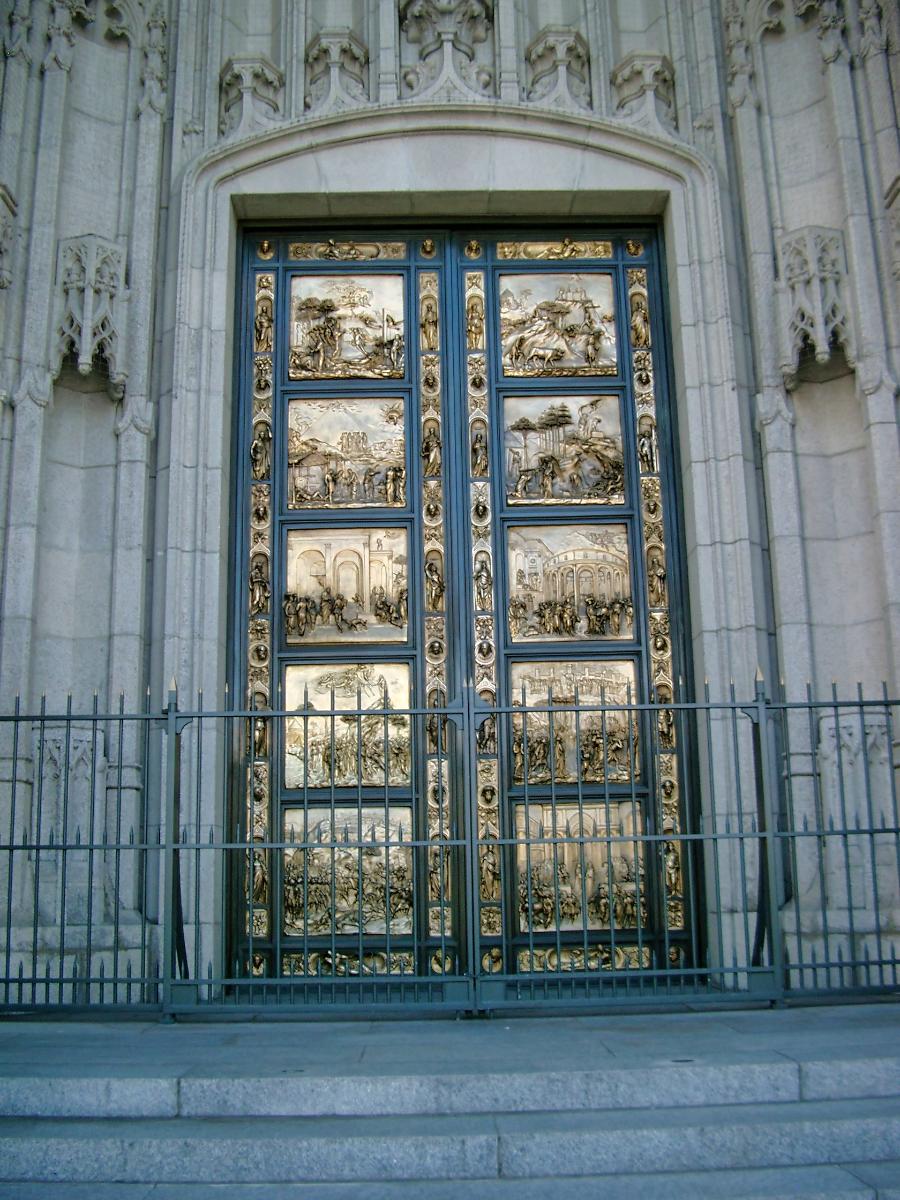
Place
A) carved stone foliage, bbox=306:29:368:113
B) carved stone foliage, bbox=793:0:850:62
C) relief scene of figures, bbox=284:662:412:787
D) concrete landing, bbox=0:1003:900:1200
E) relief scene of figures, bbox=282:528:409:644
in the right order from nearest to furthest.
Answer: concrete landing, bbox=0:1003:900:1200, relief scene of figures, bbox=284:662:412:787, relief scene of figures, bbox=282:528:409:644, carved stone foliage, bbox=793:0:850:62, carved stone foliage, bbox=306:29:368:113

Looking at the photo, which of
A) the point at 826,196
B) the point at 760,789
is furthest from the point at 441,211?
the point at 760,789

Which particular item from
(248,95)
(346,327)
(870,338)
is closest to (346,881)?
(346,327)

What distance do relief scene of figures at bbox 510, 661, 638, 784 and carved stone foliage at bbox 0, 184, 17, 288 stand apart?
15.9 feet

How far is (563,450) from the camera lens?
1050 centimetres

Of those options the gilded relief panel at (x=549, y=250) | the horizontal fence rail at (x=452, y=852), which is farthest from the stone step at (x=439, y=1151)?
the gilded relief panel at (x=549, y=250)

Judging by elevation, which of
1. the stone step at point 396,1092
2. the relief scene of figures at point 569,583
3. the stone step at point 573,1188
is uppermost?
the relief scene of figures at point 569,583

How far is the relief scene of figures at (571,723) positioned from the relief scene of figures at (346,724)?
0.89 m

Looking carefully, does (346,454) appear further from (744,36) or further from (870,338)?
(744,36)

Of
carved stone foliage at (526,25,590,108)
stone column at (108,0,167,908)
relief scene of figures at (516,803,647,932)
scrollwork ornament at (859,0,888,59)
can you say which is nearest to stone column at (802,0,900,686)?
scrollwork ornament at (859,0,888,59)

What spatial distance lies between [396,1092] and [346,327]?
6.68 m

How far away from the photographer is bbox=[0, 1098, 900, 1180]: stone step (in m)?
5.41

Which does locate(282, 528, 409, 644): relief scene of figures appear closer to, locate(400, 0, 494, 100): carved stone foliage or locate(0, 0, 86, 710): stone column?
locate(0, 0, 86, 710): stone column

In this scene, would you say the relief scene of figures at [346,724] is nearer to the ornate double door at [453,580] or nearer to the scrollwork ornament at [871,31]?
the ornate double door at [453,580]

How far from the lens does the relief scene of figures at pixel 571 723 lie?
9852 mm
